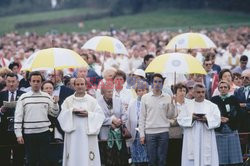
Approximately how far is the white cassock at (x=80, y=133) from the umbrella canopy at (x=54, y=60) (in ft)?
2.46

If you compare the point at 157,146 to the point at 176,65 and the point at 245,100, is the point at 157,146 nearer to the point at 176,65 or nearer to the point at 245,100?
the point at 176,65

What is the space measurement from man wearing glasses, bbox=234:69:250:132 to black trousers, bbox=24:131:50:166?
3581 mm

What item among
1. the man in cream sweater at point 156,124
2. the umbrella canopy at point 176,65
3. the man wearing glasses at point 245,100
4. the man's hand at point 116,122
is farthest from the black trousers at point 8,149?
the man wearing glasses at point 245,100

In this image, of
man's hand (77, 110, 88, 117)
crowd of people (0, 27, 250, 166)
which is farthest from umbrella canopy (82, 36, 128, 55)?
man's hand (77, 110, 88, 117)

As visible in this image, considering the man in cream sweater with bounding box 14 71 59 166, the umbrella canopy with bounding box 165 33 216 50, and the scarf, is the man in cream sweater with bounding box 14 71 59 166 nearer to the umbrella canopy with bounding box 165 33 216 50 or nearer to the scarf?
the scarf

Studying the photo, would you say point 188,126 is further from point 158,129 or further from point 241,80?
point 241,80

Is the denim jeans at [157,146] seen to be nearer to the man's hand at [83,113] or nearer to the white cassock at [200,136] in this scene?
the white cassock at [200,136]

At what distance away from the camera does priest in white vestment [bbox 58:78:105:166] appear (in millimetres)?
12188

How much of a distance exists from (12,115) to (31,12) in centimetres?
8929

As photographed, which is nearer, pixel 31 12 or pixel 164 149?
pixel 164 149

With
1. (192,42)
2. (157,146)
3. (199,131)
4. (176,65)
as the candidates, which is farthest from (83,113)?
(192,42)

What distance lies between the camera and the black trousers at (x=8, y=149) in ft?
42.5

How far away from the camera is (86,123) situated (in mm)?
12305

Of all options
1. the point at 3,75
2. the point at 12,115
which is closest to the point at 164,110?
the point at 12,115
